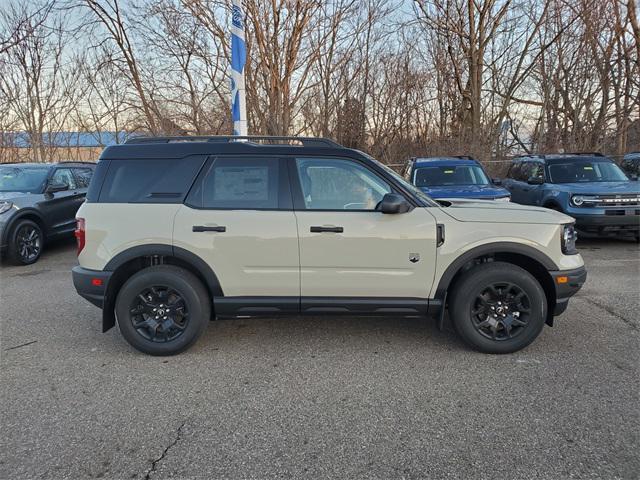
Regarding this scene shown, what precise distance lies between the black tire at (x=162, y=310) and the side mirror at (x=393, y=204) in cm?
178

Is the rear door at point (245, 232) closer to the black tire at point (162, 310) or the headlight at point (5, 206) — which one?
the black tire at point (162, 310)

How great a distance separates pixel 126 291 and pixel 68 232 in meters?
6.08

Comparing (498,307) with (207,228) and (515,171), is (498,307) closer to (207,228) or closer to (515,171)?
(207,228)

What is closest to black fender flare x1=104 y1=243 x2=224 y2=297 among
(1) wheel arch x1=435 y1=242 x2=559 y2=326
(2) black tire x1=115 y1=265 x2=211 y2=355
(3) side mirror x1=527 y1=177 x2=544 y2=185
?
(2) black tire x1=115 y1=265 x2=211 y2=355

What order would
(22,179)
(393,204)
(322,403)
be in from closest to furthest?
(322,403) → (393,204) → (22,179)

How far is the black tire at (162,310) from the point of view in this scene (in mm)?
3592

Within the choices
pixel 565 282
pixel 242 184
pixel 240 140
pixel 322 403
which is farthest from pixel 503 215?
pixel 240 140

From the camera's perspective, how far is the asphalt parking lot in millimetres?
2334

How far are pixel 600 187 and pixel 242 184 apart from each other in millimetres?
7483

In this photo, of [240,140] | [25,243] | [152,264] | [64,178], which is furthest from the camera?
[64,178]

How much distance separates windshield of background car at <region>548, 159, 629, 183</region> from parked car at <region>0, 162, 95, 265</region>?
10.4 metres

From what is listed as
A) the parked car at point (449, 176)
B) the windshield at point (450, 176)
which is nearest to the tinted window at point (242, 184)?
the parked car at point (449, 176)

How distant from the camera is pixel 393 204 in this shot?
340 cm

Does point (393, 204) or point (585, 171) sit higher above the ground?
point (585, 171)
